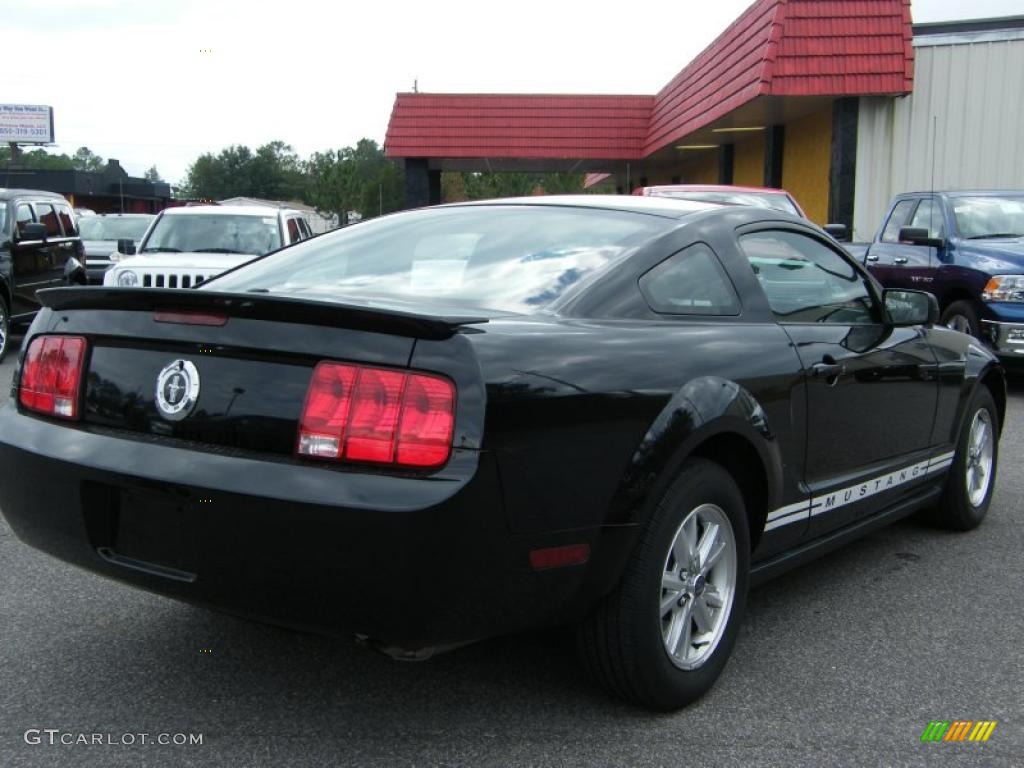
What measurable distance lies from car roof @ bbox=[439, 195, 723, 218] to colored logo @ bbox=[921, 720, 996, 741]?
175 cm

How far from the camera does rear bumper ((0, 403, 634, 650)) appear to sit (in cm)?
239

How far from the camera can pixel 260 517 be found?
8.06 feet

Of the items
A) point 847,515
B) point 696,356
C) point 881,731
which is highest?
point 696,356

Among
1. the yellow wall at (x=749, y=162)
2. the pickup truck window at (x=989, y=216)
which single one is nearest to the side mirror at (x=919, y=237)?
the pickup truck window at (x=989, y=216)

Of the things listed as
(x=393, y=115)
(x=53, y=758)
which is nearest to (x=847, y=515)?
(x=53, y=758)

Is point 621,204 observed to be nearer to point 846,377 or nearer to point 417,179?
point 846,377

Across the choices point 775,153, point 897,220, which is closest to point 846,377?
point 897,220

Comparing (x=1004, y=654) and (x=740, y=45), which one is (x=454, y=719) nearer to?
(x=1004, y=654)

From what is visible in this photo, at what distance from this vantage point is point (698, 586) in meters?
3.09

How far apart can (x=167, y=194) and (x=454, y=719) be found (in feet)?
262

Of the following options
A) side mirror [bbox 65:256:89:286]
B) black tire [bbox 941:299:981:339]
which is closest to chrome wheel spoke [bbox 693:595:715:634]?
black tire [bbox 941:299:981:339]

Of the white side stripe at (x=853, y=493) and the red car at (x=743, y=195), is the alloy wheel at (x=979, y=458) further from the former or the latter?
the red car at (x=743, y=195)

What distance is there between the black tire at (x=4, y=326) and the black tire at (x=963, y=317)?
962 cm

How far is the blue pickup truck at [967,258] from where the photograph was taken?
29.2ft
